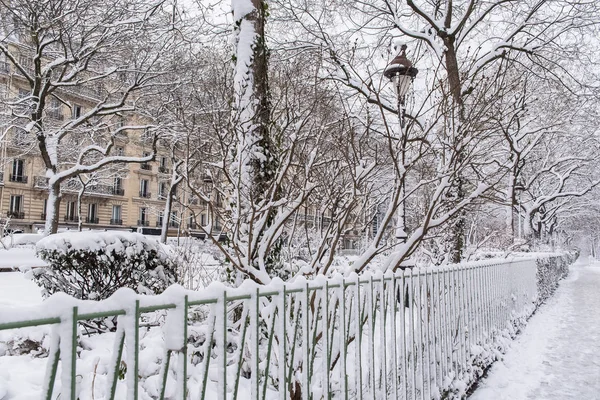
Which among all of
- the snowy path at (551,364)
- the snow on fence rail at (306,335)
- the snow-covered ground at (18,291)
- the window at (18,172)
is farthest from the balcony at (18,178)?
the snowy path at (551,364)

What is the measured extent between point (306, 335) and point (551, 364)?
17.6 ft

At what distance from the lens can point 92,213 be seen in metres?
40.8

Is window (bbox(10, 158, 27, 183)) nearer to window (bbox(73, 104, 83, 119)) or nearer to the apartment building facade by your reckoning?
the apartment building facade

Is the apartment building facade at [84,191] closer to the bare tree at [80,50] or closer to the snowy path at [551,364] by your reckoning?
the bare tree at [80,50]

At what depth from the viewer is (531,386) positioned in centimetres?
510

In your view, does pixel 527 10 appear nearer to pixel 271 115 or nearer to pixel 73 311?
pixel 271 115

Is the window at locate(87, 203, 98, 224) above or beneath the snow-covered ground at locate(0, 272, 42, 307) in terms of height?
above

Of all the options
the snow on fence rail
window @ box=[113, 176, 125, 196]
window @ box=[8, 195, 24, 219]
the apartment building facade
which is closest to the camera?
the snow on fence rail

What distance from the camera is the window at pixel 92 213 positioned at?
40.4 m

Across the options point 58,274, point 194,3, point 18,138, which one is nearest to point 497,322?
point 58,274

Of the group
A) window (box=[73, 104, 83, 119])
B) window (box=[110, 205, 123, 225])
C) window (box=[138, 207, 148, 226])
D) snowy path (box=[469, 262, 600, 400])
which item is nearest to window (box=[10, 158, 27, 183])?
window (box=[73, 104, 83, 119])

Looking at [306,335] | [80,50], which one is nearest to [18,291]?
[80,50]

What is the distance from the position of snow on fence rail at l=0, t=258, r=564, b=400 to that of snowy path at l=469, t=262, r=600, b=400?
35 cm

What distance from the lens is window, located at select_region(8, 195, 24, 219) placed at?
3497cm
